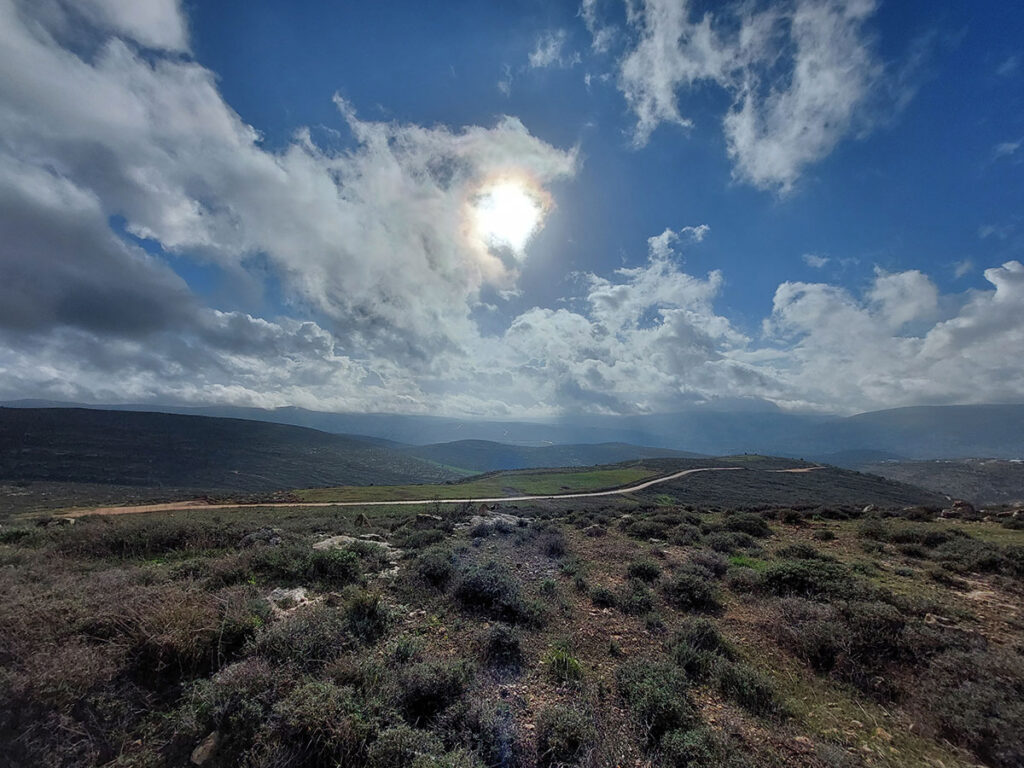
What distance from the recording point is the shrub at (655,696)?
15.8 feet

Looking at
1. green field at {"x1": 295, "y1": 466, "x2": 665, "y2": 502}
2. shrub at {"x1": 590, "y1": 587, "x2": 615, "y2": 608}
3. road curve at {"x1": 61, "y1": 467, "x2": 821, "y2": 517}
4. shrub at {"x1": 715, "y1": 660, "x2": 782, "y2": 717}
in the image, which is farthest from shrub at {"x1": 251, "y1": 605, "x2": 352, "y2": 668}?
green field at {"x1": 295, "y1": 466, "x2": 665, "y2": 502}

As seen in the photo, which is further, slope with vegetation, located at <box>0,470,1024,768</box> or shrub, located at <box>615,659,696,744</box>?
shrub, located at <box>615,659,696,744</box>

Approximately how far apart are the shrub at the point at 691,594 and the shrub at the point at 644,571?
3.44 feet

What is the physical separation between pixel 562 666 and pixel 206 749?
471 cm

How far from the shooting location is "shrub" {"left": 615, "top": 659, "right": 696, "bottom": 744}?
190 inches

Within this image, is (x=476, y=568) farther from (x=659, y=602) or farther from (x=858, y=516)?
(x=858, y=516)

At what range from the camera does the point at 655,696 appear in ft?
16.8

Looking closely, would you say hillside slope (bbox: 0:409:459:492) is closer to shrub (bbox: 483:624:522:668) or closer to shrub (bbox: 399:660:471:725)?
shrub (bbox: 483:624:522:668)

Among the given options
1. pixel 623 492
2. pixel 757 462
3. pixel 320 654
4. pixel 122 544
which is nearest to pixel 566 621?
pixel 320 654

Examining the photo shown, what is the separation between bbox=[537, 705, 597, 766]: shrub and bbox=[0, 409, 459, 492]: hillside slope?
125m

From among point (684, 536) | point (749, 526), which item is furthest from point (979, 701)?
point (749, 526)

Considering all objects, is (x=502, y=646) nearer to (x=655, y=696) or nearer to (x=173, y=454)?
(x=655, y=696)

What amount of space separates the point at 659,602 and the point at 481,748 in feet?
19.7

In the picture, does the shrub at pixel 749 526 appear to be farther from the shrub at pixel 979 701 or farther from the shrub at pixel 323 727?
the shrub at pixel 323 727
